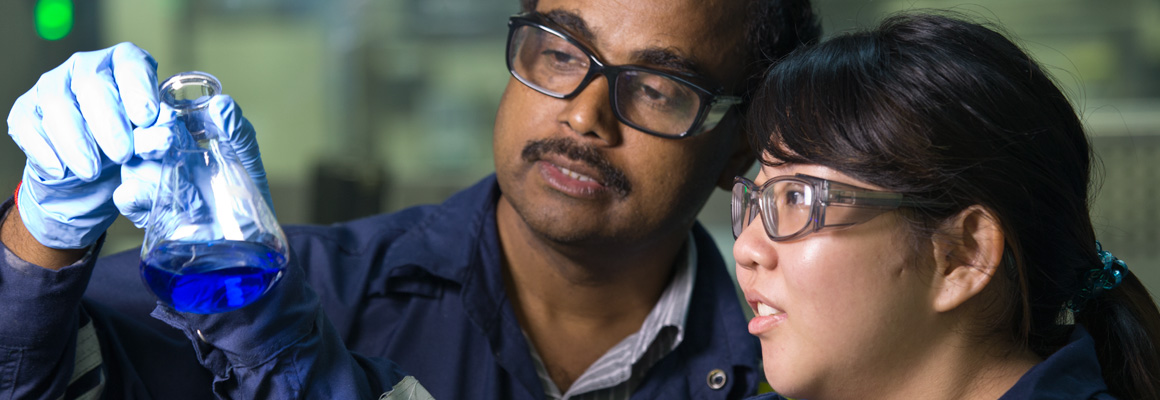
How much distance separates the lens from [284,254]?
110 centimetres

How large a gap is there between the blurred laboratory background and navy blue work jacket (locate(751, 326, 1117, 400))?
2665 mm

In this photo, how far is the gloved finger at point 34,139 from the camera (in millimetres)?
1130

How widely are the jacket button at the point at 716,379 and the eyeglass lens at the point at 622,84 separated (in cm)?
49

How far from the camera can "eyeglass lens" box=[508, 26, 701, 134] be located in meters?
1.76

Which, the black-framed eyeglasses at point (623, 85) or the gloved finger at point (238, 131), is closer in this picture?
the gloved finger at point (238, 131)

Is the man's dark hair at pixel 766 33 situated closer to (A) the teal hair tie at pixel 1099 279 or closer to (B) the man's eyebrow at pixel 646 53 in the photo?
(B) the man's eyebrow at pixel 646 53

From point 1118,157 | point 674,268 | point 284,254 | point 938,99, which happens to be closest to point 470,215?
point 674,268

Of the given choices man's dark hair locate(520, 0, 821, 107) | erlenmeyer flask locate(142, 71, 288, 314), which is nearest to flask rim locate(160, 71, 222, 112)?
erlenmeyer flask locate(142, 71, 288, 314)

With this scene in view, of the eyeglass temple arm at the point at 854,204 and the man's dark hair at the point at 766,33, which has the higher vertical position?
the man's dark hair at the point at 766,33

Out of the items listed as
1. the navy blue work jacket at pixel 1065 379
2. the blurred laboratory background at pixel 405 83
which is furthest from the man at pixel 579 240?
the blurred laboratory background at pixel 405 83

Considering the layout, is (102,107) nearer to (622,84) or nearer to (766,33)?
(622,84)

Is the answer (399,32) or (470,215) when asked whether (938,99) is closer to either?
(470,215)

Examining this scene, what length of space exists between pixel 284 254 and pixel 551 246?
84cm

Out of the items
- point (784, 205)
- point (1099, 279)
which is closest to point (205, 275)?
point (784, 205)
